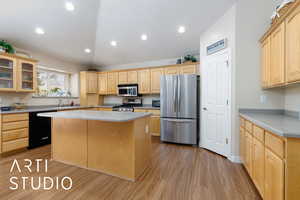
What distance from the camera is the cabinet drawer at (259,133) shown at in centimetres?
142

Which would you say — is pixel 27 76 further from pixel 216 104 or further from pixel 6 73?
pixel 216 104

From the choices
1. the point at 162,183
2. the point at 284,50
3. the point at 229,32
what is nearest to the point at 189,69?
the point at 229,32

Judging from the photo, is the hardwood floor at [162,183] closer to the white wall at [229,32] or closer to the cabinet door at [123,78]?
the white wall at [229,32]

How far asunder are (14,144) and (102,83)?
3.06m

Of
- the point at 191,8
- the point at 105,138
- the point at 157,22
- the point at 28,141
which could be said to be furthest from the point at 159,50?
the point at 28,141

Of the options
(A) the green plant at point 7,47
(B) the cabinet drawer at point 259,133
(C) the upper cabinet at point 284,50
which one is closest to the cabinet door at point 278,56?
(C) the upper cabinet at point 284,50

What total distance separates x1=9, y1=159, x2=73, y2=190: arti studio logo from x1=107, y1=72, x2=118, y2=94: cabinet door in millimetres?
3162

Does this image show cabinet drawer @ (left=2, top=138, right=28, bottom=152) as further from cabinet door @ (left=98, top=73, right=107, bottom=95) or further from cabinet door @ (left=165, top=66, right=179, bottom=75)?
cabinet door @ (left=165, top=66, right=179, bottom=75)

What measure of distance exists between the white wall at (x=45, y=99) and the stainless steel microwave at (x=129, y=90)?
67.8 inches

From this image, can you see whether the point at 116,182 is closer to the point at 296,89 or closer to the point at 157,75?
the point at 296,89

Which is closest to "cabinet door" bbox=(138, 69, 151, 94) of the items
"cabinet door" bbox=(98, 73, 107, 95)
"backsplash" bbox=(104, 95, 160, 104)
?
"backsplash" bbox=(104, 95, 160, 104)

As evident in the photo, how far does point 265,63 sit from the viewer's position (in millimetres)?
2094

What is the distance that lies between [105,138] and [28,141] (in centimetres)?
229

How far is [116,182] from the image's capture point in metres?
1.82
